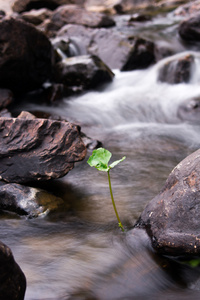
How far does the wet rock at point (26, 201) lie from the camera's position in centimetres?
332

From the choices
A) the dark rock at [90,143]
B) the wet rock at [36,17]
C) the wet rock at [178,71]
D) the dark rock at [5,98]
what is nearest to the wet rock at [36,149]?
the dark rock at [90,143]

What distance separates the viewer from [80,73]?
26.2 feet

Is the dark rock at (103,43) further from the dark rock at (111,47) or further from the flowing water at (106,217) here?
the flowing water at (106,217)

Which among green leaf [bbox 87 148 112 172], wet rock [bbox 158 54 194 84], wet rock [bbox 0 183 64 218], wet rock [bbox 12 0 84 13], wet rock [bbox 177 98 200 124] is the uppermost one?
green leaf [bbox 87 148 112 172]

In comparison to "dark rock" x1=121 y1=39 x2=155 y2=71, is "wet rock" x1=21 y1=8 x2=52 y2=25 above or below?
below

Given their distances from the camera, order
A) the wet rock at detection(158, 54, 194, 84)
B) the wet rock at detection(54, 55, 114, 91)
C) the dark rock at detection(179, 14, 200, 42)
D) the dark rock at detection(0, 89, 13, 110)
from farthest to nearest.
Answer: the dark rock at detection(179, 14, 200, 42), the wet rock at detection(158, 54, 194, 84), the wet rock at detection(54, 55, 114, 91), the dark rock at detection(0, 89, 13, 110)

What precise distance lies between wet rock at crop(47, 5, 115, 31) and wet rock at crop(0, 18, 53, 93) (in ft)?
23.6

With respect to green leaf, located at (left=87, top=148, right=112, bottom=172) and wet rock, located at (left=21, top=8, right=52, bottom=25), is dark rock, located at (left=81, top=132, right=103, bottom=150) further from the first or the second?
wet rock, located at (left=21, top=8, right=52, bottom=25)

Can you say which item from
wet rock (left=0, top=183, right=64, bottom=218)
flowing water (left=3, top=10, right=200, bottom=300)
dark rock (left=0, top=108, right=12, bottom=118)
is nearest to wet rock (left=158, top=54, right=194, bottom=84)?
flowing water (left=3, top=10, right=200, bottom=300)

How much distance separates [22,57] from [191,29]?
6.17 metres

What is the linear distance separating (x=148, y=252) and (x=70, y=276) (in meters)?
0.64

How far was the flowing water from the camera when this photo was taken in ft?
7.79

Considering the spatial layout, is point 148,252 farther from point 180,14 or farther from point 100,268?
point 180,14

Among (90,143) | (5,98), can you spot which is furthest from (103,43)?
(90,143)
